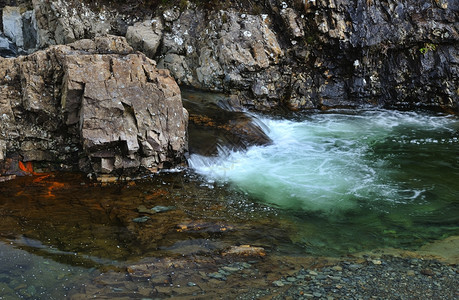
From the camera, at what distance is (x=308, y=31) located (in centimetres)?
1498

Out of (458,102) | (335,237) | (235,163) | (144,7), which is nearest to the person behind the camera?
(335,237)

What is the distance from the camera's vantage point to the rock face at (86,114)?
898 cm

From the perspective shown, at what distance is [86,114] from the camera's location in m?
8.80

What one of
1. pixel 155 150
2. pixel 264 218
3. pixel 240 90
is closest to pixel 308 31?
pixel 240 90

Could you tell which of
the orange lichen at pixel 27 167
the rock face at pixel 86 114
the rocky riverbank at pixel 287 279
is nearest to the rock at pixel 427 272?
the rocky riverbank at pixel 287 279

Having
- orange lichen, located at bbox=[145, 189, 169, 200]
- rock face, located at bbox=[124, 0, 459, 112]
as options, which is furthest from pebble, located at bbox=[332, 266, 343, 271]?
rock face, located at bbox=[124, 0, 459, 112]

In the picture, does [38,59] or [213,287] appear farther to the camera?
[38,59]

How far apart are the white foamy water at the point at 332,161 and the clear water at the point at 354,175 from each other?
0.08 ft

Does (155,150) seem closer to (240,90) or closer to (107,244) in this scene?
(107,244)

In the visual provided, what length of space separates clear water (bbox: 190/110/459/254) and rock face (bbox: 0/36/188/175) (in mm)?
1547

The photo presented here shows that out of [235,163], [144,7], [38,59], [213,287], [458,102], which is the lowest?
[213,287]

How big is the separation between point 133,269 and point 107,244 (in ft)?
3.14

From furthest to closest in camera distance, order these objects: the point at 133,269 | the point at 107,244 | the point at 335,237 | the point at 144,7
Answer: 1. the point at 144,7
2. the point at 335,237
3. the point at 107,244
4. the point at 133,269

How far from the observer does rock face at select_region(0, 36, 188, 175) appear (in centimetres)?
898
